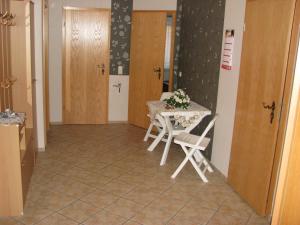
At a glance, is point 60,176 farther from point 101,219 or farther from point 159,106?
point 159,106

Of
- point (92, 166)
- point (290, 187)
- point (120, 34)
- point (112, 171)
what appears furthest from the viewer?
point (120, 34)

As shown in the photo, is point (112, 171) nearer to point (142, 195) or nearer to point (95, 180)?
point (95, 180)

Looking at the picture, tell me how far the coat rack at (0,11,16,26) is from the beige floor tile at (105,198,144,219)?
208cm

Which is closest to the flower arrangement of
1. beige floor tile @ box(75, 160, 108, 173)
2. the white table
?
the white table

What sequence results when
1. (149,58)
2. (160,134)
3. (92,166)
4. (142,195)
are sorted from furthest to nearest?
(149,58) → (160,134) → (92,166) → (142,195)

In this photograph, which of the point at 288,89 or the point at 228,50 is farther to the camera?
the point at 228,50

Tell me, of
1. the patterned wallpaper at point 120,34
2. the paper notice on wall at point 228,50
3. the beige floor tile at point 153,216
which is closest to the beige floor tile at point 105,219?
the beige floor tile at point 153,216

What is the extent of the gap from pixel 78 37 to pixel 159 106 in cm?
225

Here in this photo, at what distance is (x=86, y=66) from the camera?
19.6ft

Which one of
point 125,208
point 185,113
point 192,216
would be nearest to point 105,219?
→ point 125,208

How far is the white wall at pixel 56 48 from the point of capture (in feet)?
18.6

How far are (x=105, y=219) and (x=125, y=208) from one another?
261mm

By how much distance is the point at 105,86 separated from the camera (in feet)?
20.0

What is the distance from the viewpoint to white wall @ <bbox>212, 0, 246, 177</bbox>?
362 centimetres
